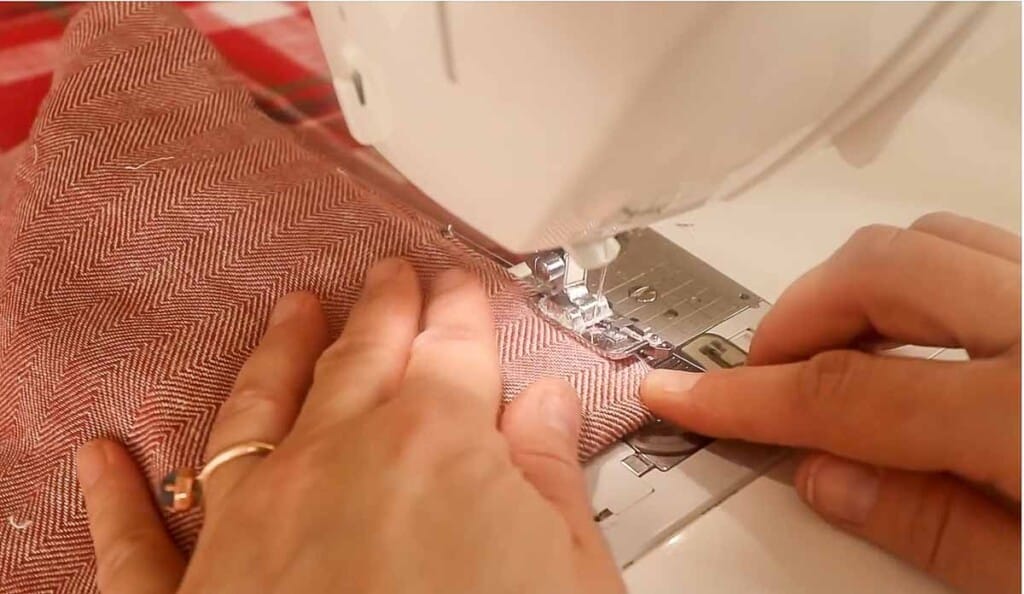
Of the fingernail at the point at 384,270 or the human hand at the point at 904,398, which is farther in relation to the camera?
the fingernail at the point at 384,270

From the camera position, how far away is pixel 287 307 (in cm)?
51

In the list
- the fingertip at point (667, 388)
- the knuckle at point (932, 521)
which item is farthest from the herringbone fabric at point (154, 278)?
the knuckle at point (932, 521)

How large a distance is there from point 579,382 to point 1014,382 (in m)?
0.21

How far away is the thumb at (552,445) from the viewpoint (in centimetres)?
41

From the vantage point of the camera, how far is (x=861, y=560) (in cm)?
44

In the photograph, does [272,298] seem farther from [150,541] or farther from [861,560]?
[861,560]

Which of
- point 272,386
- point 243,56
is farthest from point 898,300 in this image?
point 243,56

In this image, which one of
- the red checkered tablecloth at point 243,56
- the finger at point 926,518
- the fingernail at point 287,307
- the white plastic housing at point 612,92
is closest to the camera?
the white plastic housing at point 612,92

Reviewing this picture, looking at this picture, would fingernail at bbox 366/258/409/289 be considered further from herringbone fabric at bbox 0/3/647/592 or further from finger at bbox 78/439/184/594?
finger at bbox 78/439/184/594

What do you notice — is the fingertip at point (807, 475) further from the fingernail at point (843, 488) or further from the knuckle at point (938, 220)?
the knuckle at point (938, 220)

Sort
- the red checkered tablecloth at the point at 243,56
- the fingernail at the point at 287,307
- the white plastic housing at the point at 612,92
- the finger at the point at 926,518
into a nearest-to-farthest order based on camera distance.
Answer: the white plastic housing at the point at 612,92 → the finger at the point at 926,518 → the fingernail at the point at 287,307 → the red checkered tablecloth at the point at 243,56

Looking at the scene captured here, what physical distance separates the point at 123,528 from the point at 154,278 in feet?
0.52

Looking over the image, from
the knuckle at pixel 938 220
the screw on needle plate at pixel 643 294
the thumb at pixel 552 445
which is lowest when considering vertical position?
the screw on needle plate at pixel 643 294

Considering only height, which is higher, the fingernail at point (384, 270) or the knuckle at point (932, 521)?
the knuckle at point (932, 521)
